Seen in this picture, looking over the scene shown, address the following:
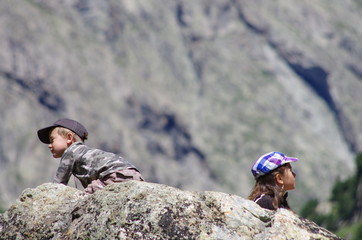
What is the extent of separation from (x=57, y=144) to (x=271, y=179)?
4.40 metres

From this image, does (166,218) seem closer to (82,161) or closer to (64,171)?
(82,161)

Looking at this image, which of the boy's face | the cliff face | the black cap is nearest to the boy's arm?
the boy's face

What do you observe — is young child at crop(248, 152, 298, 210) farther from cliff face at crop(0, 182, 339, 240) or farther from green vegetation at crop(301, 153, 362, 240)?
green vegetation at crop(301, 153, 362, 240)

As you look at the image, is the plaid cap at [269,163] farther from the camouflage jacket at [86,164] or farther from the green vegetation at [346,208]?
the green vegetation at [346,208]

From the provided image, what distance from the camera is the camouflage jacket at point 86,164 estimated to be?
13.0 meters

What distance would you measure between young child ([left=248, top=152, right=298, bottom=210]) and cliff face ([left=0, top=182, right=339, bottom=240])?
4.06 feet

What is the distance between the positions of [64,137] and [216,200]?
4.21 m

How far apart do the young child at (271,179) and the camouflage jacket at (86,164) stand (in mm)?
2352

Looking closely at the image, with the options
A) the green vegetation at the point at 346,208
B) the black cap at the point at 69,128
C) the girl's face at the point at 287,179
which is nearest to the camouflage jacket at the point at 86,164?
the black cap at the point at 69,128

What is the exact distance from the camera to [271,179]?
12.8m

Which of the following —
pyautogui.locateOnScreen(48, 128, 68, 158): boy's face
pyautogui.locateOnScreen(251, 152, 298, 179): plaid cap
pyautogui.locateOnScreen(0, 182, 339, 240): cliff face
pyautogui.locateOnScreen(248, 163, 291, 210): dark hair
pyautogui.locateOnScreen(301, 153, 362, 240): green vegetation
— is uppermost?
pyautogui.locateOnScreen(301, 153, 362, 240): green vegetation

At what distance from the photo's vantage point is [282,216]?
11.0 meters

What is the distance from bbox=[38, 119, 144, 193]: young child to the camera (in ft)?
42.5

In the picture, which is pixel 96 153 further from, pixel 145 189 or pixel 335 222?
pixel 335 222
